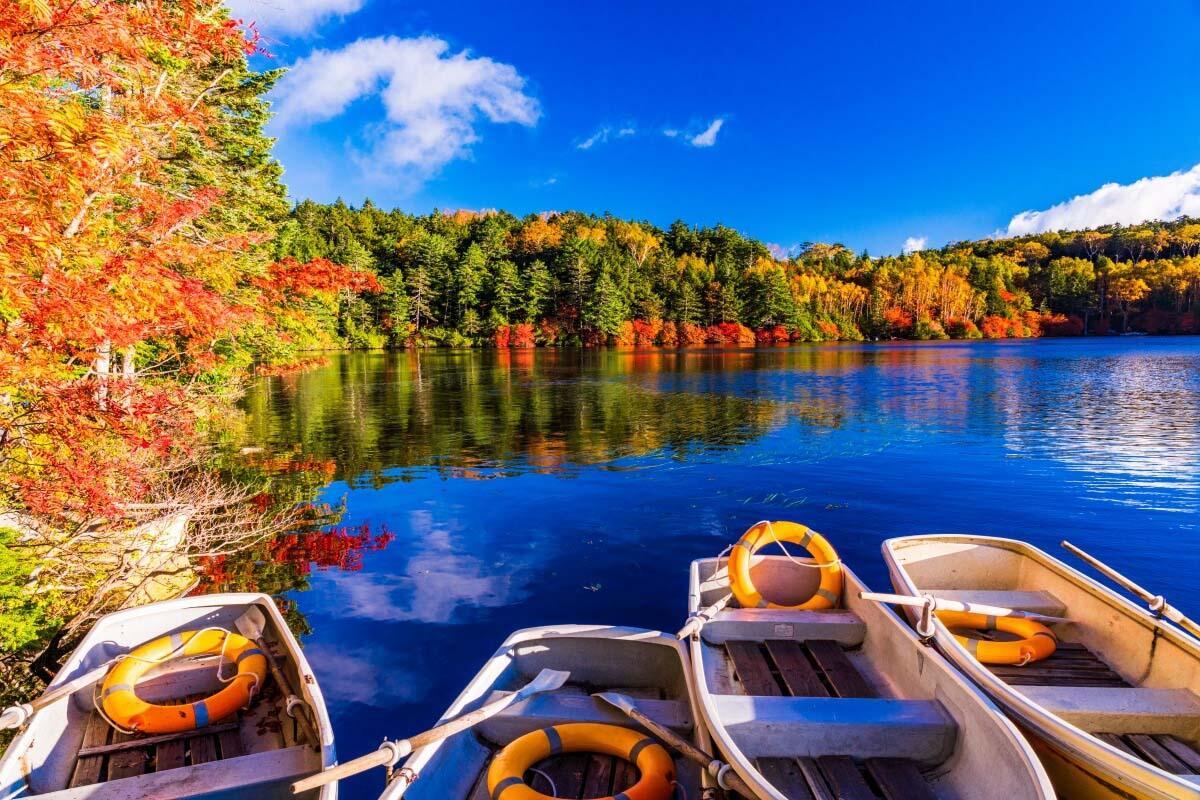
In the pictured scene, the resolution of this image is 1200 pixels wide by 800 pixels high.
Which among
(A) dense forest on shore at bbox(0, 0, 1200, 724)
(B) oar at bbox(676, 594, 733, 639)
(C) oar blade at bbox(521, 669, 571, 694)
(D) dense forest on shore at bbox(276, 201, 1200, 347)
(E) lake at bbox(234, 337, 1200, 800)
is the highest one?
(D) dense forest on shore at bbox(276, 201, 1200, 347)

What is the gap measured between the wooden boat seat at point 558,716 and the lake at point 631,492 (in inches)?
63.9

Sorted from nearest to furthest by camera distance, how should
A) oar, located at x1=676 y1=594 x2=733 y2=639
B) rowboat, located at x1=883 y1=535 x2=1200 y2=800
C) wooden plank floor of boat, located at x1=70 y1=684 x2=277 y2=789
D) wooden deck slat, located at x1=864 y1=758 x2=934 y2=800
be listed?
1. rowboat, located at x1=883 y1=535 x2=1200 y2=800
2. wooden deck slat, located at x1=864 y1=758 x2=934 y2=800
3. wooden plank floor of boat, located at x1=70 y1=684 x2=277 y2=789
4. oar, located at x1=676 y1=594 x2=733 y2=639

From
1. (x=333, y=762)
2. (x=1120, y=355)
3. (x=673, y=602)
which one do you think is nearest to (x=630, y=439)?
(x=673, y=602)

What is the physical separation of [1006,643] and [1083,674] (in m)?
0.63

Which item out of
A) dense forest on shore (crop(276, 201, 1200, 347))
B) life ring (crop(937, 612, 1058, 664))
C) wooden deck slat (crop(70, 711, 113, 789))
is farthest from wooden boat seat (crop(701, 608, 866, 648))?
dense forest on shore (crop(276, 201, 1200, 347))

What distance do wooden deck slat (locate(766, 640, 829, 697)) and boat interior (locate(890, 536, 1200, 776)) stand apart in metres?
1.42

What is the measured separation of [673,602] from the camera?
8.31m

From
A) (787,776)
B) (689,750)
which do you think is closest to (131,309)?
(689,750)

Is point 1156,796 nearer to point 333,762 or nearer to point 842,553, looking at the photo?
point 333,762

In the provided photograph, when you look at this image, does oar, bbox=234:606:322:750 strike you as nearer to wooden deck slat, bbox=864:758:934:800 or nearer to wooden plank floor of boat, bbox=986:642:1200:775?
wooden deck slat, bbox=864:758:934:800

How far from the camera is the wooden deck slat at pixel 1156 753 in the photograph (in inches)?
157

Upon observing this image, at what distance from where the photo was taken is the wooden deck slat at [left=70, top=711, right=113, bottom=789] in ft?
13.1

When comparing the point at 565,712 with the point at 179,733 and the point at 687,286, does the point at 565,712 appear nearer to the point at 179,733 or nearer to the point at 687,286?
the point at 179,733

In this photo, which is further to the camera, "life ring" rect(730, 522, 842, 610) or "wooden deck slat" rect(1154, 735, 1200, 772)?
"life ring" rect(730, 522, 842, 610)
